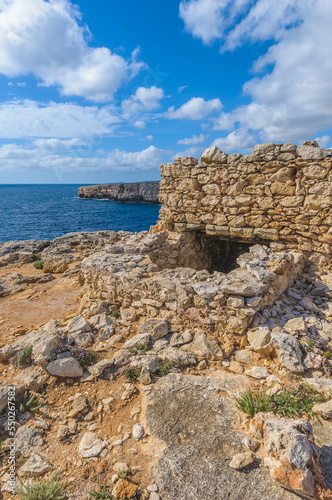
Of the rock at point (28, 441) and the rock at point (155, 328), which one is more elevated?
the rock at point (155, 328)

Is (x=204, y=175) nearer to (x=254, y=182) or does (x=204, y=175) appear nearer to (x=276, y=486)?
(x=254, y=182)

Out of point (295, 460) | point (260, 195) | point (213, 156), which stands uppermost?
point (213, 156)

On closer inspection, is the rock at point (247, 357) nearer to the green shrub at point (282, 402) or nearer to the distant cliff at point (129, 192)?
the green shrub at point (282, 402)

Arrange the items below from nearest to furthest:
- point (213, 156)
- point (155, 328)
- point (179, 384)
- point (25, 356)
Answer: point (179, 384), point (25, 356), point (155, 328), point (213, 156)

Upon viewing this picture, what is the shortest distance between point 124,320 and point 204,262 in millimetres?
5694

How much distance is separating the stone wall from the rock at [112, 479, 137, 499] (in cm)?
684

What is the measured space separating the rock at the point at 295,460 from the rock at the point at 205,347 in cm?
191

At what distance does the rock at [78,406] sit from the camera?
3.73 meters

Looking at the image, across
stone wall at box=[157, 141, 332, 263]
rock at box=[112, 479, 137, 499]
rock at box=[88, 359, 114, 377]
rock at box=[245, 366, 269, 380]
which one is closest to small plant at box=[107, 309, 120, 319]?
rock at box=[88, 359, 114, 377]

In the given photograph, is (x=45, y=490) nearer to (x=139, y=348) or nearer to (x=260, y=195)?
(x=139, y=348)

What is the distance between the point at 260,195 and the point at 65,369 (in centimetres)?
668

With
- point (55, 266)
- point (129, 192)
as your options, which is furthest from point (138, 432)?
point (129, 192)

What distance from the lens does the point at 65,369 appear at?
14.3 feet

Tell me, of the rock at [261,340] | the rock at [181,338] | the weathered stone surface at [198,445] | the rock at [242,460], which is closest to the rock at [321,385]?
the rock at [261,340]
